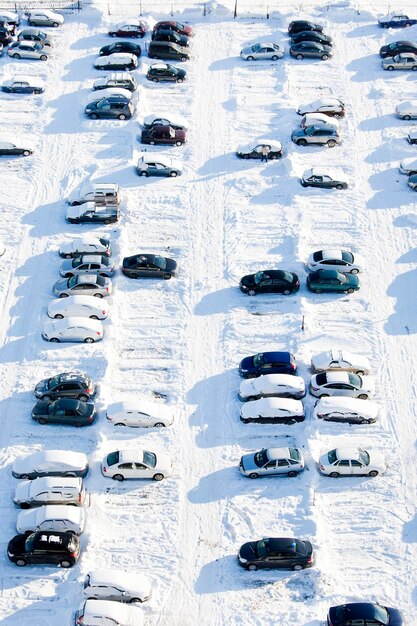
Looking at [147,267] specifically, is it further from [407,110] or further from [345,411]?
[407,110]

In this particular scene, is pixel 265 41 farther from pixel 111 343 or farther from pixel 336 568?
pixel 336 568

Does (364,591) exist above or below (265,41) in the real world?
below


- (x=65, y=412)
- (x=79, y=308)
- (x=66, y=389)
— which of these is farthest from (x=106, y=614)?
(x=79, y=308)

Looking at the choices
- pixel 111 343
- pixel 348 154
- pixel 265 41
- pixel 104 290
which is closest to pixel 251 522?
pixel 111 343

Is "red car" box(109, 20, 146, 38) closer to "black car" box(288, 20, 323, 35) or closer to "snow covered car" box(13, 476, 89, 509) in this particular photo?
"black car" box(288, 20, 323, 35)

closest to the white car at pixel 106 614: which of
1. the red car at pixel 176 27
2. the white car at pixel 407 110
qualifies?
the white car at pixel 407 110

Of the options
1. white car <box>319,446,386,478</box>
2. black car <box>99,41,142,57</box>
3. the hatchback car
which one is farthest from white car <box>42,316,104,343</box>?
black car <box>99,41,142,57</box>

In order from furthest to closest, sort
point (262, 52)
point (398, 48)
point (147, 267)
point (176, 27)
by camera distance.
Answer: point (176, 27) → point (262, 52) → point (398, 48) → point (147, 267)
